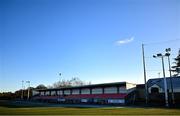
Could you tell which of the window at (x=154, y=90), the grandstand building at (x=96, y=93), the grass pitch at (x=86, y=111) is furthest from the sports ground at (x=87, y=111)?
the grandstand building at (x=96, y=93)

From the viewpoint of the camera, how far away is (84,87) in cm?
7944

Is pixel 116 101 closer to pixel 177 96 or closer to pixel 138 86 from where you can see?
pixel 138 86

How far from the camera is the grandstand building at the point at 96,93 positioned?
66.1 metres

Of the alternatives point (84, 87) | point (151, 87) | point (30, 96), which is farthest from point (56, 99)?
point (151, 87)

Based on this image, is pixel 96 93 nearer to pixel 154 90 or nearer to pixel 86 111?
pixel 154 90

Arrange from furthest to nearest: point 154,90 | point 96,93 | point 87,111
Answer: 1. point 96,93
2. point 154,90
3. point 87,111

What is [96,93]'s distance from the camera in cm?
7475

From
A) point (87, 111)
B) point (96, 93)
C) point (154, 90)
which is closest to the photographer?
point (87, 111)

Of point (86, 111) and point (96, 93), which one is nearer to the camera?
point (86, 111)

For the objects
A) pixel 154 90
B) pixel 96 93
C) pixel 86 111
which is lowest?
pixel 86 111

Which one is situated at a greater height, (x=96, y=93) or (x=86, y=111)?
(x=96, y=93)

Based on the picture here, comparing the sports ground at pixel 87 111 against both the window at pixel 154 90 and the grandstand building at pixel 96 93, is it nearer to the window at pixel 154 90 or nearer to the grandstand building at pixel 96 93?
the window at pixel 154 90

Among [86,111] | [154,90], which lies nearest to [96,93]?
[154,90]

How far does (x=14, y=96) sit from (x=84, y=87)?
5711 cm
